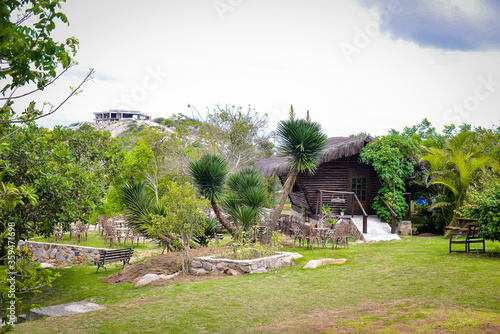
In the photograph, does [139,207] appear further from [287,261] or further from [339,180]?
[339,180]

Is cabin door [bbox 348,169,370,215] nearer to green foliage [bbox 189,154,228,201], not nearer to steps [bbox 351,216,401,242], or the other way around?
steps [bbox 351,216,401,242]

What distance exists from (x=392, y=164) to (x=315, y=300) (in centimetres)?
1121

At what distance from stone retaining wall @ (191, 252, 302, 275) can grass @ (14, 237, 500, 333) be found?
0.36 meters

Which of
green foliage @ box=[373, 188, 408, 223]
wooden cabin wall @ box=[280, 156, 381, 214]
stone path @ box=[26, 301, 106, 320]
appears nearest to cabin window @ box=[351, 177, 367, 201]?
wooden cabin wall @ box=[280, 156, 381, 214]

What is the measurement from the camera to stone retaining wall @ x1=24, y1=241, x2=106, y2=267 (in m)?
15.3

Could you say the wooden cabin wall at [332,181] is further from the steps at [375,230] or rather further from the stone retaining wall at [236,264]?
the stone retaining wall at [236,264]

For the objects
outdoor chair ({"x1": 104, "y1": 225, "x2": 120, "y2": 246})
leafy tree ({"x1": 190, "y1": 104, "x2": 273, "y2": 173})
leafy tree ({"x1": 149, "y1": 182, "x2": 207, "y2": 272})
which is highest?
leafy tree ({"x1": 190, "y1": 104, "x2": 273, "y2": 173})

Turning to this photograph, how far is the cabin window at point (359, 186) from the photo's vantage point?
19.1m

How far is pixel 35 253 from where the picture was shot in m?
16.4

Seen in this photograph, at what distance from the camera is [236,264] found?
409 inches

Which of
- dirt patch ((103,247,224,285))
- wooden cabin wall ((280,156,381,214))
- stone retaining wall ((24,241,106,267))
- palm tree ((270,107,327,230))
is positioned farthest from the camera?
wooden cabin wall ((280,156,381,214))

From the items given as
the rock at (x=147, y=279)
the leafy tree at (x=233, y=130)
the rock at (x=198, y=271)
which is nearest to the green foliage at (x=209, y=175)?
the rock at (x=198, y=271)

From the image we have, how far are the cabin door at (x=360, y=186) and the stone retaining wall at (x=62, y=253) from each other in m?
11.1

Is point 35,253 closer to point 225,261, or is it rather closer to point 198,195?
point 198,195
